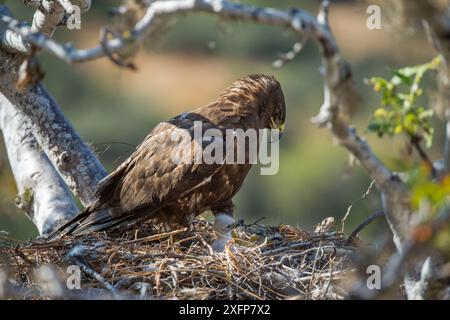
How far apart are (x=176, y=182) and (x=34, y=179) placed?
4.43 ft

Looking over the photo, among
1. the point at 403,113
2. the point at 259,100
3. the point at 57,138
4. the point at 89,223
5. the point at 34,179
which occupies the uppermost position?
the point at 403,113

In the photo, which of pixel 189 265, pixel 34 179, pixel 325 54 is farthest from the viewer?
pixel 34 179

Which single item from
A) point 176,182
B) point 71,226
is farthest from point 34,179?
point 176,182

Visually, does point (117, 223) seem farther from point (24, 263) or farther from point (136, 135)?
point (136, 135)

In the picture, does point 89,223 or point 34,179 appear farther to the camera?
point 34,179

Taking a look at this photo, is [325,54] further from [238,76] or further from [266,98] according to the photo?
[238,76]

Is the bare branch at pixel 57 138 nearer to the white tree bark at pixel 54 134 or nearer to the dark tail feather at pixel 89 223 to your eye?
the white tree bark at pixel 54 134

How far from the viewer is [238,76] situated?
1096 inches

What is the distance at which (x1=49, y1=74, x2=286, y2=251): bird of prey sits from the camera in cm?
570

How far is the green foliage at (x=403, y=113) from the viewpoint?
13.1ft

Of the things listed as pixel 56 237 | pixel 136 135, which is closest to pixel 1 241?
pixel 56 237

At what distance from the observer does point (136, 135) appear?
24.1 meters

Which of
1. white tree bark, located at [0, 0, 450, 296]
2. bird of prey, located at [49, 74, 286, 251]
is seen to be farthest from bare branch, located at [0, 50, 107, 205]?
white tree bark, located at [0, 0, 450, 296]

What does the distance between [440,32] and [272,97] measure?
294 cm
